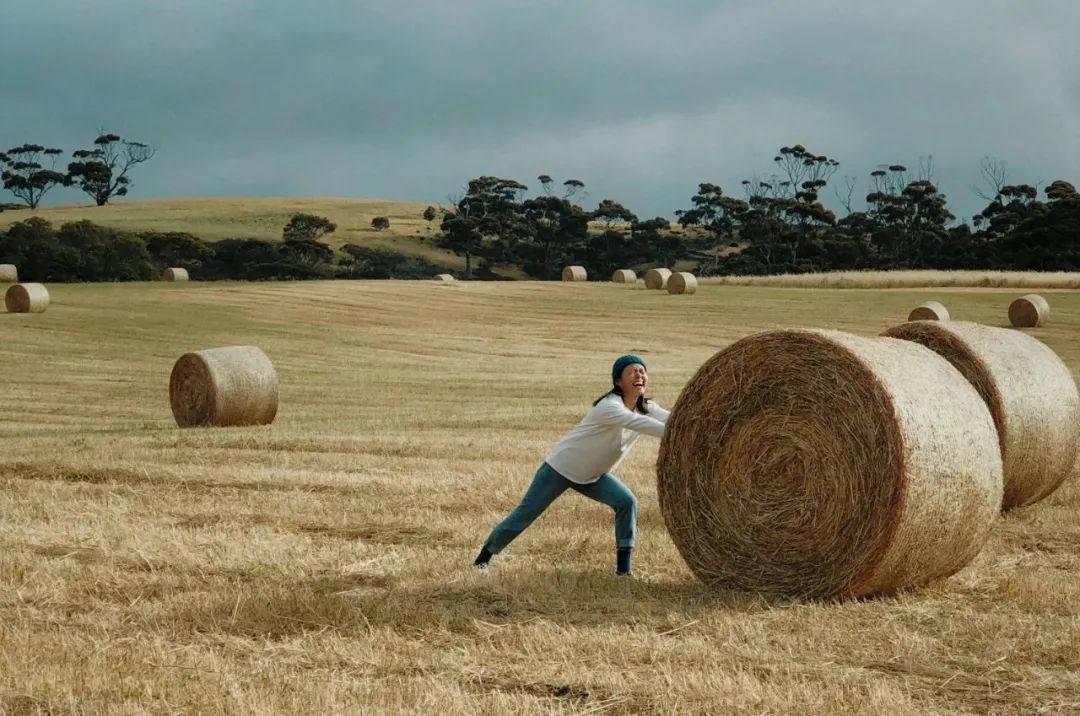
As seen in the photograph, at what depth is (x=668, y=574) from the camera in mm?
9320

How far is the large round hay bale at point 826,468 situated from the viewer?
820 cm

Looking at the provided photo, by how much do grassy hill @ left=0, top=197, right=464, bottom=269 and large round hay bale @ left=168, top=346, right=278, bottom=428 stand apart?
6455 cm

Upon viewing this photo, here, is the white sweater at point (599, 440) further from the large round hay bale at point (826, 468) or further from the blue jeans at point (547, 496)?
the large round hay bale at point (826, 468)

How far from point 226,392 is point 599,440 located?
40.7 ft

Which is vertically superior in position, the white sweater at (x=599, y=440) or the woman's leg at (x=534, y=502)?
the white sweater at (x=599, y=440)

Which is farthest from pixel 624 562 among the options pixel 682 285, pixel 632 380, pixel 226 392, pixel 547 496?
pixel 682 285

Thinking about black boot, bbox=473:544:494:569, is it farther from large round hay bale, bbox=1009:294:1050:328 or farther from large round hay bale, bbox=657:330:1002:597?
large round hay bale, bbox=1009:294:1050:328

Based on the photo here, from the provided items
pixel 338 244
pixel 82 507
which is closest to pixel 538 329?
pixel 82 507

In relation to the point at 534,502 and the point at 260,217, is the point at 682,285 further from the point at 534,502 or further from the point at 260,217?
the point at 260,217

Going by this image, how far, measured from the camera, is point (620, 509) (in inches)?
352

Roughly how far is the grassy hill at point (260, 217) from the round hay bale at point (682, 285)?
35345 mm

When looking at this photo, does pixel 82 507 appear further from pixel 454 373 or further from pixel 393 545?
pixel 454 373

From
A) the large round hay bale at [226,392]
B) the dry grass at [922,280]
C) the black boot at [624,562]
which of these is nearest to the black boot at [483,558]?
the black boot at [624,562]

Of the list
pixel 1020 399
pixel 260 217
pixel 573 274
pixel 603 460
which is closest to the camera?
pixel 603 460
